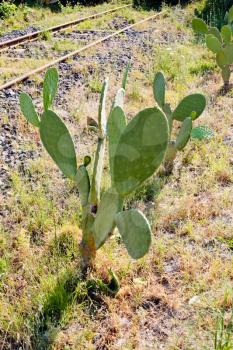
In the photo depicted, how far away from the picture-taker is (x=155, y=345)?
208 cm

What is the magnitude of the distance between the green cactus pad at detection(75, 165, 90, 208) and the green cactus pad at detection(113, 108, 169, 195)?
0.90 ft

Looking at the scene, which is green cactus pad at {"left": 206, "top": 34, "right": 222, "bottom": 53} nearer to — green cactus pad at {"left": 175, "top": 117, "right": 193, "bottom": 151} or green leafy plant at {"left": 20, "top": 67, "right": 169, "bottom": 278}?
green cactus pad at {"left": 175, "top": 117, "right": 193, "bottom": 151}

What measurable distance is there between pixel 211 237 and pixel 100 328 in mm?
1020

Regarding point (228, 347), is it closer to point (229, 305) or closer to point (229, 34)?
point (229, 305)

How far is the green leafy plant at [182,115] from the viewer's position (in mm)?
3328

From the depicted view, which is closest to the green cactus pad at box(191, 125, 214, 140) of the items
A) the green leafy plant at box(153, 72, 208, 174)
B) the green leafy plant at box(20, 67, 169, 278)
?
the green leafy plant at box(153, 72, 208, 174)

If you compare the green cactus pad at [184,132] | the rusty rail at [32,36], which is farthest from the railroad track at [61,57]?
the green cactus pad at [184,132]

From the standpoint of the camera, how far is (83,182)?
2342 millimetres

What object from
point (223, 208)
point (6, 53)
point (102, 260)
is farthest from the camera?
point (6, 53)

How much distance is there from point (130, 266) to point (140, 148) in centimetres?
89

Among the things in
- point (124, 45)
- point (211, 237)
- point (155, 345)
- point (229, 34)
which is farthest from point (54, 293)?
point (124, 45)

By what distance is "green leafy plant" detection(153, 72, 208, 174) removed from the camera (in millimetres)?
3328

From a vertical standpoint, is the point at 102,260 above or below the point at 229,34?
below

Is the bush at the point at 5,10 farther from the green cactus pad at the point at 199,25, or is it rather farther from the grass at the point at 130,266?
the grass at the point at 130,266
